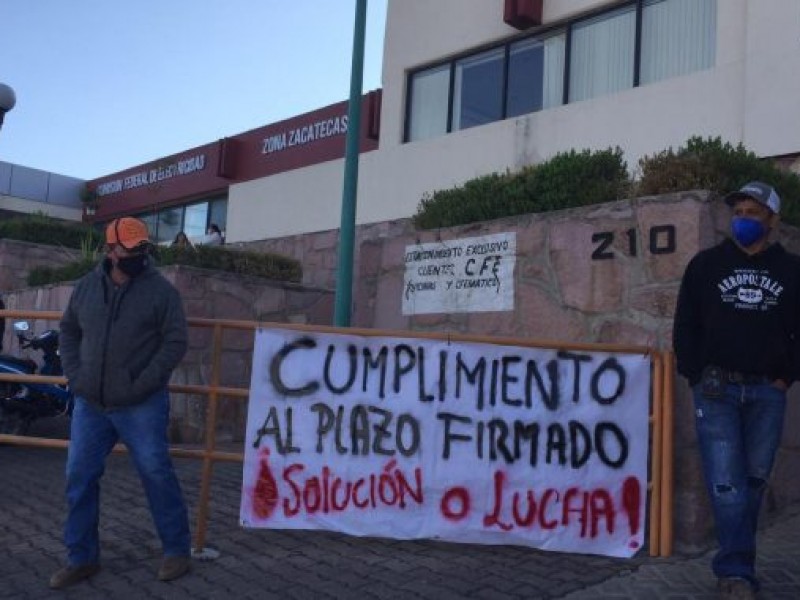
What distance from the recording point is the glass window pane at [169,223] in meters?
20.9

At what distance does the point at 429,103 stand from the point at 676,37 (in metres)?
4.30

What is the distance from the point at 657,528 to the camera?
446cm

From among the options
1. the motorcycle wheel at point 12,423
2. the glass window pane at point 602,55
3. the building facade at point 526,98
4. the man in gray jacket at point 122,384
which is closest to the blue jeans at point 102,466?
the man in gray jacket at point 122,384

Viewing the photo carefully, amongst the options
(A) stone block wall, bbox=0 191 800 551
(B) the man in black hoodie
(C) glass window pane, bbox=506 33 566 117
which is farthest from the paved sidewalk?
(C) glass window pane, bbox=506 33 566 117

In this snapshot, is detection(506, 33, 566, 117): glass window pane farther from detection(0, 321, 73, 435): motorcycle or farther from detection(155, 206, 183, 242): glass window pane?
detection(155, 206, 183, 242): glass window pane

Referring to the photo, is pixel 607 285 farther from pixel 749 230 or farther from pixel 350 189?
pixel 350 189

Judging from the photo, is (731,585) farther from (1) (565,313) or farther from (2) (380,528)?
(1) (565,313)

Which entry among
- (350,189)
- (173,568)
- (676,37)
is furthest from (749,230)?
(676,37)

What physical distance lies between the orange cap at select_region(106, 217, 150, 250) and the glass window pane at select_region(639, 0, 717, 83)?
8.38 m

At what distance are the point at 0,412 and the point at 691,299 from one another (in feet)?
20.5

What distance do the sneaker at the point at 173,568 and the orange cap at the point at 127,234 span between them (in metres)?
1.53

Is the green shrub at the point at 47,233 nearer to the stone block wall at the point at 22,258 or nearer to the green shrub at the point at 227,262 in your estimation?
the stone block wall at the point at 22,258

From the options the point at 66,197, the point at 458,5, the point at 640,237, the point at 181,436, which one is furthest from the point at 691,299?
the point at 66,197

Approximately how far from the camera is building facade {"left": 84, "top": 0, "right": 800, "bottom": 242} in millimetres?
9453
